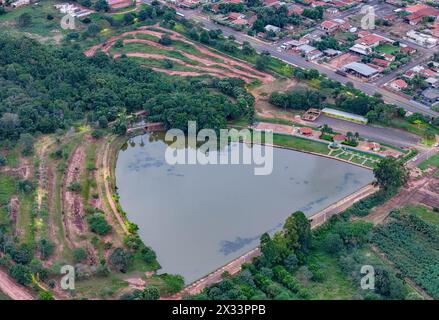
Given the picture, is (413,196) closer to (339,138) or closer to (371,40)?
(339,138)

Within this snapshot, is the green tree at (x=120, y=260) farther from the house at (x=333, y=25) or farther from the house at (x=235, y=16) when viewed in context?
the house at (x=333, y=25)

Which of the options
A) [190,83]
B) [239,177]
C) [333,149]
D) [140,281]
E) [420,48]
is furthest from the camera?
[420,48]

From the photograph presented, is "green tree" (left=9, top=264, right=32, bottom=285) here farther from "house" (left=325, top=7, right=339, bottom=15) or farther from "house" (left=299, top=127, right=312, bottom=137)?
"house" (left=325, top=7, right=339, bottom=15)

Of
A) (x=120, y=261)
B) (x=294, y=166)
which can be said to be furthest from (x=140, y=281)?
(x=294, y=166)

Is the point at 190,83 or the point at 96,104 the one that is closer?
the point at 96,104

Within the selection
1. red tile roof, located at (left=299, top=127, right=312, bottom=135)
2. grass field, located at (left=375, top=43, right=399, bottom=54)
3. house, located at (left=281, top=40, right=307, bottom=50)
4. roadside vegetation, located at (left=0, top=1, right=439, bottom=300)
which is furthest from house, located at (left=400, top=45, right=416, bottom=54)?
red tile roof, located at (left=299, top=127, right=312, bottom=135)

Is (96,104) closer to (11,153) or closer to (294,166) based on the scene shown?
(11,153)

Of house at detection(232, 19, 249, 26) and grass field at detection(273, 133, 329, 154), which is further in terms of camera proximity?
house at detection(232, 19, 249, 26)
